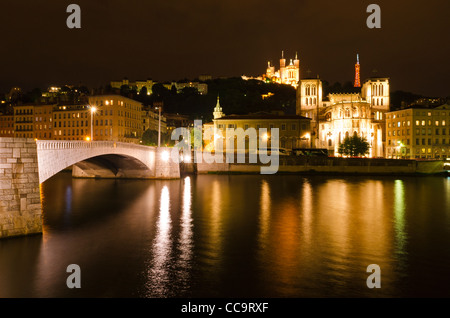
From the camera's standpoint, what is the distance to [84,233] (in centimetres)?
1906

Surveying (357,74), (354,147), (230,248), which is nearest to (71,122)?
(354,147)

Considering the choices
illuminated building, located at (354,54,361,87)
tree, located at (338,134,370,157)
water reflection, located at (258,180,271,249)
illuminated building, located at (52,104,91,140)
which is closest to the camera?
water reflection, located at (258,180,271,249)

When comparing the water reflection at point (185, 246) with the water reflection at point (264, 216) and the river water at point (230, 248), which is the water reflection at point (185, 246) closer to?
the river water at point (230, 248)

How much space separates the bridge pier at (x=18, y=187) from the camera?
15.0 meters

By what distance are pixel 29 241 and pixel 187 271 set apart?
22.9ft

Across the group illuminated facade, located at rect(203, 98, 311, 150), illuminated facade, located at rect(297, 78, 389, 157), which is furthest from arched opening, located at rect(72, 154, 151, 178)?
illuminated facade, located at rect(297, 78, 389, 157)

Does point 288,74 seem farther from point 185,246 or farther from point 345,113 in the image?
point 185,246

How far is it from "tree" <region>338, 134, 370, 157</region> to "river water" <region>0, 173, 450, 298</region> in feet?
148

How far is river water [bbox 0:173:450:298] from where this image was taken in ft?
39.6

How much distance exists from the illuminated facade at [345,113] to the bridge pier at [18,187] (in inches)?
2744

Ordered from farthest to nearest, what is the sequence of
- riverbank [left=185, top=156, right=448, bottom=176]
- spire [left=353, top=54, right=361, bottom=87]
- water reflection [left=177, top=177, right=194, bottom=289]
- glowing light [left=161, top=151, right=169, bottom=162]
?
spire [left=353, top=54, right=361, bottom=87] → riverbank [left=185, top=156, right=448, bottom=176] → glowing light [left=161, top=151, right=169, bottom=162] → water reflection [left=177, top=177, right=194, bottom=289]

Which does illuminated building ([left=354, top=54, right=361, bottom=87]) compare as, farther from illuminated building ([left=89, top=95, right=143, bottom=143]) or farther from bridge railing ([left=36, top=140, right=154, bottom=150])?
bridge railing ([left=36, top=140, right=154, bottom=150])

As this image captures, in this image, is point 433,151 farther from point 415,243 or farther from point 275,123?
point 415,243
